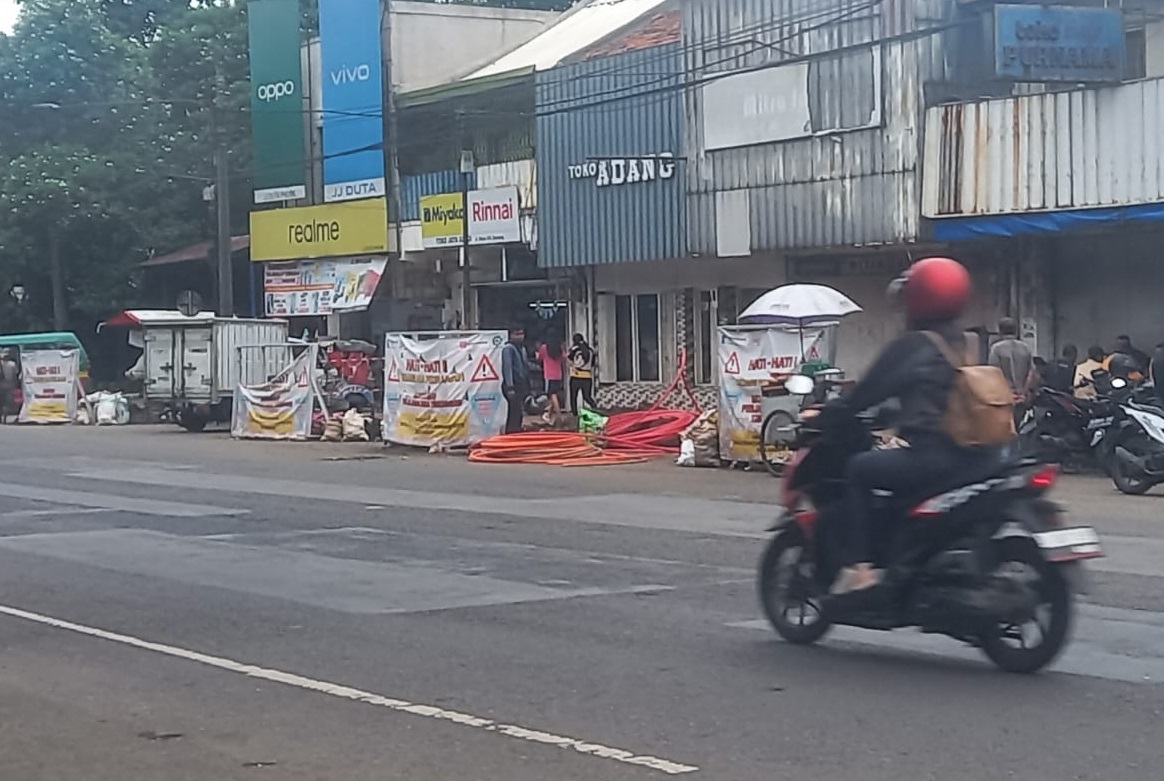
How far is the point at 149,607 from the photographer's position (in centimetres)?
1145

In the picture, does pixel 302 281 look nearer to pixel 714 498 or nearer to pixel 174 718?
pixel 714 498

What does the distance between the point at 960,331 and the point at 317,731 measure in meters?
3.57

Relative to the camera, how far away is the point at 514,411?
87.4ft

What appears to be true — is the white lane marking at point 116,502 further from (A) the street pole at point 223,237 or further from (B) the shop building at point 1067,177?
(A) the street pole at point 223,237

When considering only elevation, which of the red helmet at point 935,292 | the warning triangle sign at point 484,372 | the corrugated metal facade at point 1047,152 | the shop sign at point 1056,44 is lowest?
the warning triangle sign at point 484,372

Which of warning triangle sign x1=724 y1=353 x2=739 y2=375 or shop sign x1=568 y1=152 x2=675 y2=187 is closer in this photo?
warning triangle sign x1=724 y1=353 x2=739 y2=375

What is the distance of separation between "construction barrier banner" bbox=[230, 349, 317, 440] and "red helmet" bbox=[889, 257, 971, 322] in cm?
2214

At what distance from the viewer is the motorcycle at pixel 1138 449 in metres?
18.0

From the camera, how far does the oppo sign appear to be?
138ft

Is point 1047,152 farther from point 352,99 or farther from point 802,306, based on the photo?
point 352,99

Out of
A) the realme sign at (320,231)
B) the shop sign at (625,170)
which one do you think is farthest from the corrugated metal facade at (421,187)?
the shop sign at (625,170)

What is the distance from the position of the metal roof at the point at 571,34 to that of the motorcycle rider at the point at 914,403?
89.9 feet

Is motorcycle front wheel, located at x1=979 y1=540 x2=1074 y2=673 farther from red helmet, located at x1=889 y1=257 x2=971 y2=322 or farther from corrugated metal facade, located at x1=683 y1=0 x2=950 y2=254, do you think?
corrugated metal facade, located at x1=683 y1=0 x2=950 y2=254

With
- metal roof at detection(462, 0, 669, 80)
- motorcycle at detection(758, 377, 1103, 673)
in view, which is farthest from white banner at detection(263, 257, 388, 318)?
motorcycle at detection(758, 377, 1103, 673)
